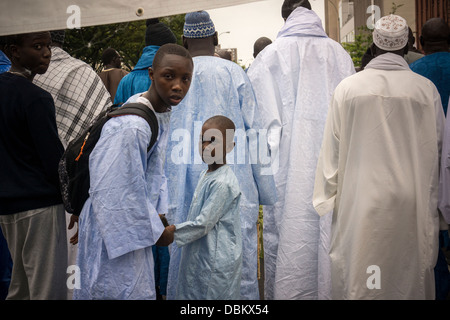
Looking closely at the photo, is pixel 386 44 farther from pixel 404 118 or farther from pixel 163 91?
pixel 163 91

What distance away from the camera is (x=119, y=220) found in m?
2.94

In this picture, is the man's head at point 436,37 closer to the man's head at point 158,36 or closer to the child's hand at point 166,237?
the man's head at point 158,36

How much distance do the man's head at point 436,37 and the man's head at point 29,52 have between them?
11.5 ft

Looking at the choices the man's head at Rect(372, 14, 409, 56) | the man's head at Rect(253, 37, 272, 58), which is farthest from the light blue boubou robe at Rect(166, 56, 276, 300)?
the man's head at Rect(253, 37, 272, 58)

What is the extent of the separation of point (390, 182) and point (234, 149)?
121 centimetres

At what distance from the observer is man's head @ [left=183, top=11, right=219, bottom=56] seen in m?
4.61

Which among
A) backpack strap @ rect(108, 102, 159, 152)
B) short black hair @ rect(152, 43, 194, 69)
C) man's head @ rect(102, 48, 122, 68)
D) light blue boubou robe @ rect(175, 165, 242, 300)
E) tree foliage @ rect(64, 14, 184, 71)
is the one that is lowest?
light blue boubou robe @ rect(175, 165, 242, 300)

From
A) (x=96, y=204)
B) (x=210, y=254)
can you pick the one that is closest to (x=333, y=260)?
(x=210, y=254)

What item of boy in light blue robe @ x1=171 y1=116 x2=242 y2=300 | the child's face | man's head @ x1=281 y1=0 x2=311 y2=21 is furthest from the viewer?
man's head @ x1=281 y1=0 x2=311 y2=21

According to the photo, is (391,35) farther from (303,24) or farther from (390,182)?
(303,24)

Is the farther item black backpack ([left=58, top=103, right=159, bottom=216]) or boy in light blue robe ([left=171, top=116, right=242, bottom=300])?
boy in light blue robe ([left=171, top=116, right=242, bottom=300])

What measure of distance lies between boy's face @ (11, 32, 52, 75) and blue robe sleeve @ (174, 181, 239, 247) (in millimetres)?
1360

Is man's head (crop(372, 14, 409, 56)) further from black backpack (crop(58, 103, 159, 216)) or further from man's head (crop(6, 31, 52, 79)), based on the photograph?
A: man's head (crop(6, 31, 52, 79))

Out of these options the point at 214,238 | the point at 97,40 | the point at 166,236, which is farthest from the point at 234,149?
the point at 97,40
